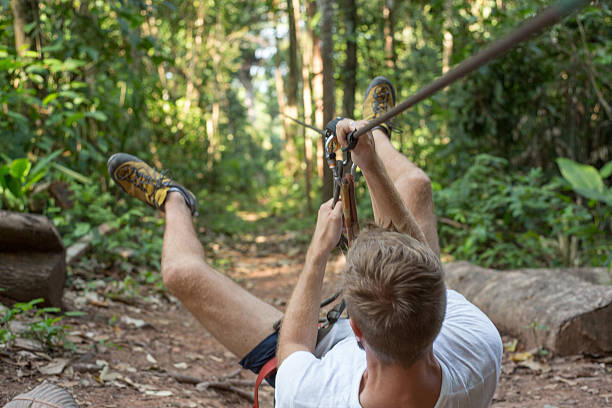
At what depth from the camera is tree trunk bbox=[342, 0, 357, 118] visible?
6.96m

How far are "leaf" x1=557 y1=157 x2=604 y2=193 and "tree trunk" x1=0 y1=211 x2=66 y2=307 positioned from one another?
13.0 feet

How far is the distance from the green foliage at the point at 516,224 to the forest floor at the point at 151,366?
1.65 m

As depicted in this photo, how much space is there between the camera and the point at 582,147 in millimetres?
6039

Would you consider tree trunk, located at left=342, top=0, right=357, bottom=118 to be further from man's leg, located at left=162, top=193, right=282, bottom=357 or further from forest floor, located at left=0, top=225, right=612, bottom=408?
man's leg, located at left=162, top=193, right=282, bottom=357

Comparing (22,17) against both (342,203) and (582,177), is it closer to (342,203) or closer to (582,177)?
(342,203)

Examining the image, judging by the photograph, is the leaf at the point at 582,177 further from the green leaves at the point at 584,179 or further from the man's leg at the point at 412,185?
the man's leg at the point at 412,185

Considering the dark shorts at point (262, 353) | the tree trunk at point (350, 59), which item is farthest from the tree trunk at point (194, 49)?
the dark shorts at point (262, 353)

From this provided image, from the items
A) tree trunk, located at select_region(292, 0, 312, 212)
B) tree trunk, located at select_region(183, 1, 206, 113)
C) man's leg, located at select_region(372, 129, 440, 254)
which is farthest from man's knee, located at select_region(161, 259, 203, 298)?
tree trunk, located at select_region(183, 1, 206, 113)

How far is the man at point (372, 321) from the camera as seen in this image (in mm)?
1263

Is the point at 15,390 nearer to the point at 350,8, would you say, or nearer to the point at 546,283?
the point at 546,283

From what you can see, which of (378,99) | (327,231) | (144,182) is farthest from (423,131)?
(327,231)

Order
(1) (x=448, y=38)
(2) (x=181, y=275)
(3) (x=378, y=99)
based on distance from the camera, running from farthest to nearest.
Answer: (1) (x=448, y=38), (3) (x=378, y=99), (2) (x=181, y=275)

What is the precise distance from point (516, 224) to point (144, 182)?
410 centimetres

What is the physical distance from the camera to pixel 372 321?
1.26 meters
